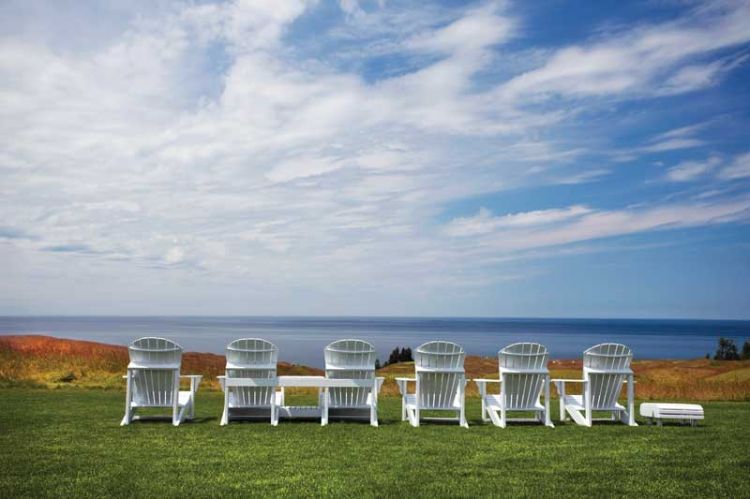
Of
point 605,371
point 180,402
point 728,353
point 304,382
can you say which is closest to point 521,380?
point 605,371

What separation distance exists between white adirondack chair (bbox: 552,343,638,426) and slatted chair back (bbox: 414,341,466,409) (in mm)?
1582

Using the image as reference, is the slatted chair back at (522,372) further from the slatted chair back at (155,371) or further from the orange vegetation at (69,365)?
the orange vegetation at (69,365)

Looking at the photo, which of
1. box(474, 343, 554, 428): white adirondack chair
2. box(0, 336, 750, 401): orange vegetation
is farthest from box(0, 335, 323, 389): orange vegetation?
box(474, 343, 554, 428): white adirondack chair

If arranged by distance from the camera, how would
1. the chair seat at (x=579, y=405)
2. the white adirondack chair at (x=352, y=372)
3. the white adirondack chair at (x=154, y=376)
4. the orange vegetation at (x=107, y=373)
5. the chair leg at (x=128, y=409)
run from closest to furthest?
the chair leg at (x=128, y=409) < the white adirondack chair at (x=154, y=376) < the white adirondack chair at (x=352, y=372) < the chair seat at (x=579, y=405) < the orange vegetation at (x=107, y=373)

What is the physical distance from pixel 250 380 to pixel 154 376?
1.40 m

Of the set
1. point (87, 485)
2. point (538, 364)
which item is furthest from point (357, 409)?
point (87, 485)

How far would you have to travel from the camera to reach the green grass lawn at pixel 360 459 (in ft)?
20.0

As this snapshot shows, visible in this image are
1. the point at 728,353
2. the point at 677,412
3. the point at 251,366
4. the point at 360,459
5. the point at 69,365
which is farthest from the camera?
the point at 728,353

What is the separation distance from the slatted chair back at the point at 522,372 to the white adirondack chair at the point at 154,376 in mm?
4728

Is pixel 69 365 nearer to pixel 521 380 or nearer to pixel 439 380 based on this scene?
pixel 439 380

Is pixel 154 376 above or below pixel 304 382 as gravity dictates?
above

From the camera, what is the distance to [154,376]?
10406 mm

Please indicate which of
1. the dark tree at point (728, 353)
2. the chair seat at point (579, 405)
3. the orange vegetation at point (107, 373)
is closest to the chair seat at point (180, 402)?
the chair seat at point (579, 405)

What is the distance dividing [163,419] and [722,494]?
7861 millimetres
